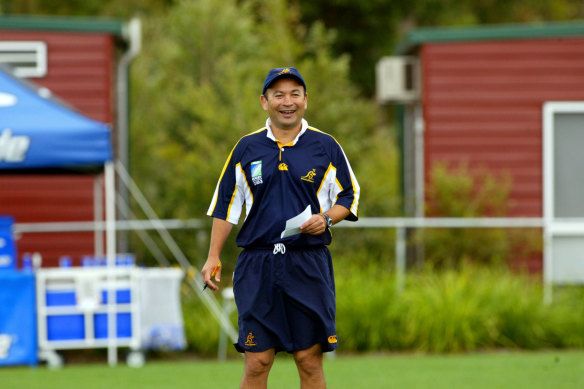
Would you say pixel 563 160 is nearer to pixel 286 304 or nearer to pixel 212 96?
pixel 212 96

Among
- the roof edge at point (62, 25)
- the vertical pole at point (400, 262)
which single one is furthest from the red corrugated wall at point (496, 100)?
the roof edge at point (62, 25)

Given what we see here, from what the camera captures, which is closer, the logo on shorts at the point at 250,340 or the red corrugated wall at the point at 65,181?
the logo on shorts at the point at 250,340

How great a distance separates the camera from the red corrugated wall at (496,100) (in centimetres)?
1288

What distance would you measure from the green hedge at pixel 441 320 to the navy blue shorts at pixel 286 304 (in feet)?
17.7

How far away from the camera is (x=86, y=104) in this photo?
42.4 feet

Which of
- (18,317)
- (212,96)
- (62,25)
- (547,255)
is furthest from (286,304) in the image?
(62,25)

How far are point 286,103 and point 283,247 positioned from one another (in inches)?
28.3

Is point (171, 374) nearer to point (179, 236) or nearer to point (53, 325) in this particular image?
point (53, 325)

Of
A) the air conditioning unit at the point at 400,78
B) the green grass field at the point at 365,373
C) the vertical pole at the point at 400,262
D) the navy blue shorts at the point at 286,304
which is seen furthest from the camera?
the air conditioning unit at the point at 400,78

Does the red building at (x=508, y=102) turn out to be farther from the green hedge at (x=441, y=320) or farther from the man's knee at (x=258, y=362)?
the man's knee at (x=258, y=362)

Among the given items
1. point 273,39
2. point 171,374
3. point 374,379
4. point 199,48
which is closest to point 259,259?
point 374,379

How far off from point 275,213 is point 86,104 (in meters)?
8.07

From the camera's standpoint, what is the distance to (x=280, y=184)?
17.4 ft

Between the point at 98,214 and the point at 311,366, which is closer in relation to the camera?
the point at 311,366
